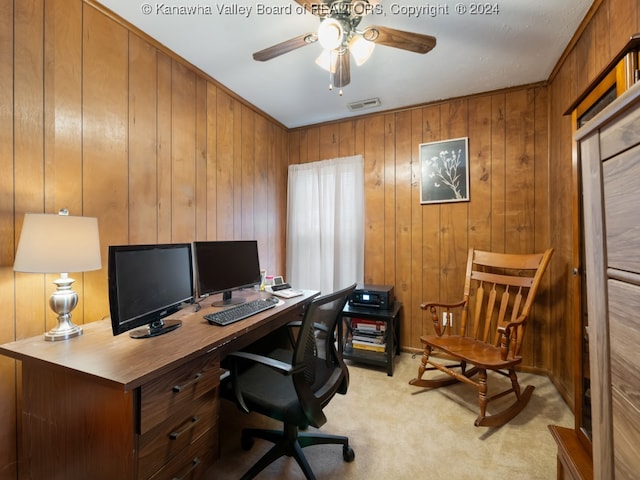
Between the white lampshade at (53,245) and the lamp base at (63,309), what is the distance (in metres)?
0.15

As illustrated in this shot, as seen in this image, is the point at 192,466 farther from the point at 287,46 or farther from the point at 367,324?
the point at 287,46

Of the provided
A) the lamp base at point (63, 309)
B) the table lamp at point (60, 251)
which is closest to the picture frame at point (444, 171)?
the table lamp at point (60, 251)

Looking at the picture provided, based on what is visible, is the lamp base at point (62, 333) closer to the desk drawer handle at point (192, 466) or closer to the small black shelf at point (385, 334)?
the desk drawer handle at point (192, 466)

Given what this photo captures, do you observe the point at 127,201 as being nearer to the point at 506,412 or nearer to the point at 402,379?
the point at 402,379

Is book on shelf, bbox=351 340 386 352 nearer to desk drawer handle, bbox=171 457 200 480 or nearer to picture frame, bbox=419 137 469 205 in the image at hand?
picture frame, bbox=419 137 469 205

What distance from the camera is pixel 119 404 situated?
38.2 inches

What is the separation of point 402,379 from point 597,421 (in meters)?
1.78

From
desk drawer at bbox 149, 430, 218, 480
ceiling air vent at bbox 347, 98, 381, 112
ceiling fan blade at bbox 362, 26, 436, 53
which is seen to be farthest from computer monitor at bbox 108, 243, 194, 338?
ceiling air vent at bbox 347, 98, 381, 112

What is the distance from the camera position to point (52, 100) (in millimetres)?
1409

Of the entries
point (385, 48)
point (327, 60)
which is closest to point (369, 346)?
point (327, 60)

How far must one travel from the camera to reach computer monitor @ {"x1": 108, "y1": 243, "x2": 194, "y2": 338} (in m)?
1.17

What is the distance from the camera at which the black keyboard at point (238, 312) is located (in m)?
1.50

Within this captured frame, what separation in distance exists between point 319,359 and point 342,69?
164cm

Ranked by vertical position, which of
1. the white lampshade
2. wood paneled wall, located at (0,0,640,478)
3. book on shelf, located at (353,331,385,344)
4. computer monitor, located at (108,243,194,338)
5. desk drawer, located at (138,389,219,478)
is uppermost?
wood paneled wall, located at (0,0,640,478)
